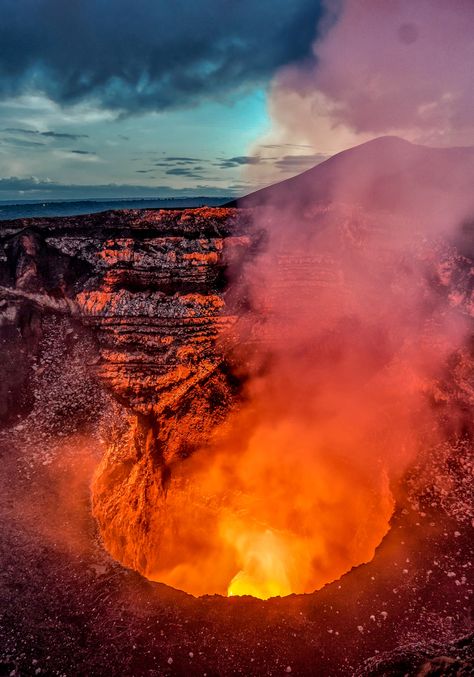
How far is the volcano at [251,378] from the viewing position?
1226 centimetres

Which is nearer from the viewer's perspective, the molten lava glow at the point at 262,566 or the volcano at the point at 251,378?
the volcano at the point at 251,378

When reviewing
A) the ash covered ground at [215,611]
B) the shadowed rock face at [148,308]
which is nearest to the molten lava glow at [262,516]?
the shadowed rock face at [148,308]

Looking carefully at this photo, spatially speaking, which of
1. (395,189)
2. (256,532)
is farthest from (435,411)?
(395,189)

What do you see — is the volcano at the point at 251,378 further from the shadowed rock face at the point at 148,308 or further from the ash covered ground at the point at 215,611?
the ash covered ground at the point at 215,611

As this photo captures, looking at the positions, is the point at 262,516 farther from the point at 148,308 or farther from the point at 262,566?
the point at 148,308

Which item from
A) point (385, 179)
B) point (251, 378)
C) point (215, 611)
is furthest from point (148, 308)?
point (385, 179)

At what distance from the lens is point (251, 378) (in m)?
16.2

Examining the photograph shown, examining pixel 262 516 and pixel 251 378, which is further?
pixel 262 516

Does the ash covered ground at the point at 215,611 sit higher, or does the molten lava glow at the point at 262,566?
the ash covered ground at the point at 215,611

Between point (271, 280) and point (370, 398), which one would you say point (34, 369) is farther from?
point (370, 398)

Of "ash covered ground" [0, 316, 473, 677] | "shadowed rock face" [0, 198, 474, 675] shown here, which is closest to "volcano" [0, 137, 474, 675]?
"shadowed rock face" [0, 198, 474, 675]

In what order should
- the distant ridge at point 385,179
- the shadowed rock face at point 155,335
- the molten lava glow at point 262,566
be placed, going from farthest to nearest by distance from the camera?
the distant ridge at point 385,179
the molten lava glow at point 262,566
the shadowed rock face at point 155,335

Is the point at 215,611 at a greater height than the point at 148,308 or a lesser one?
lesser

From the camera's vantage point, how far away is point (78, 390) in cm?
1394
